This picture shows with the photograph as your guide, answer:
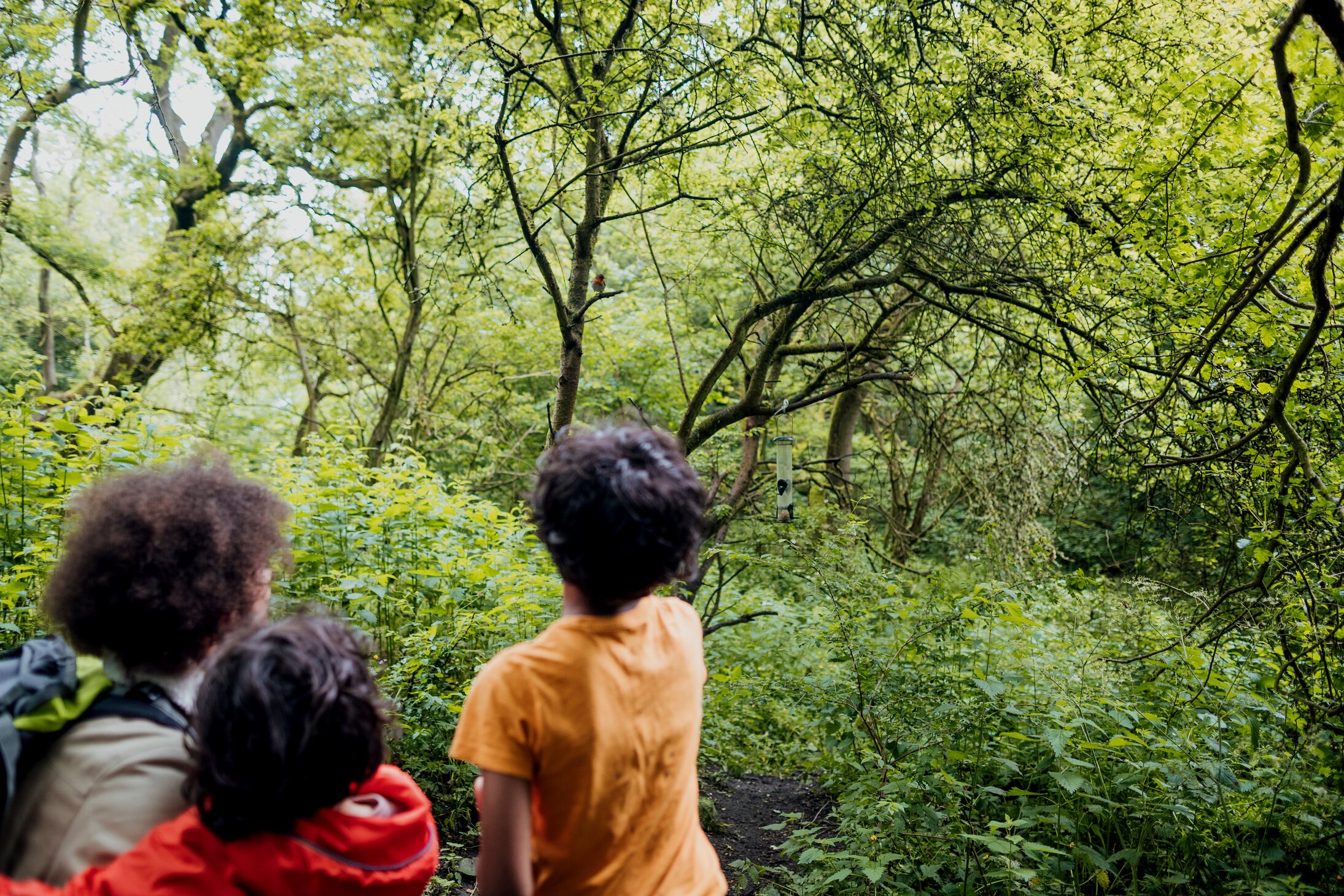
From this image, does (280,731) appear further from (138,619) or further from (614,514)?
(614,514)

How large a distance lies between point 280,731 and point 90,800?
0.79 feet

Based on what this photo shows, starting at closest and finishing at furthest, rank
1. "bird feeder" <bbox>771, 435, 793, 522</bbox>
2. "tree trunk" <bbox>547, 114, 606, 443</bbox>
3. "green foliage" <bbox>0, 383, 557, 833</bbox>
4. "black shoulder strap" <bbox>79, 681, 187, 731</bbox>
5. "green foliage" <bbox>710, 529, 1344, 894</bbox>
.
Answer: "black shoulder strap" <bbox>79, 681, 187, 731</bbox>
"green foliage" <bbox>710, 529, 1344, 894</bbox>
"green foliage" <bbox>0, 383, 557, 833</bbox>
"tree trunk" <bbox>547, 114, 606, 443</bbox>
"bird feeder" <bbox>771, 435, 793, 522</bbox>

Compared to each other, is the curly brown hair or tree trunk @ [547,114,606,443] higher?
tree trunk @ [547,114,606,443]

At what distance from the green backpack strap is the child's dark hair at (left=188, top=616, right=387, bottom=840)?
0.17 metres

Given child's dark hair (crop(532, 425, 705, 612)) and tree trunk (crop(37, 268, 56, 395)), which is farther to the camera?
tree trunk (crop(37, 268, 56, 395))

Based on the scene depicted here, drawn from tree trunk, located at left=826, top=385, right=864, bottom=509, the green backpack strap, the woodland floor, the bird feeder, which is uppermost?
tree trunk, located at left=826, top=385, right=864, bottom=509

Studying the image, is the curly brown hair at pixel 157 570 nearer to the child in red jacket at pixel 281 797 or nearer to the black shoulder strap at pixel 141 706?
the black shoulder strap at pixel 141 706

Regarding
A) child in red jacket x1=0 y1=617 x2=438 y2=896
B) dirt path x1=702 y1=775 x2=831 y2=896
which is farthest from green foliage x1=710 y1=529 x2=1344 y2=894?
child in red jacket x1=0 y1=617 x2=438 y2=896

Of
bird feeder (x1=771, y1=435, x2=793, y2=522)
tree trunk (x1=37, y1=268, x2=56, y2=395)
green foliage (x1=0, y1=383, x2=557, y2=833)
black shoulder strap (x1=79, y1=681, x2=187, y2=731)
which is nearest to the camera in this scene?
black shoulder strap (x1=79, y1=681, x2=187, y2=731)

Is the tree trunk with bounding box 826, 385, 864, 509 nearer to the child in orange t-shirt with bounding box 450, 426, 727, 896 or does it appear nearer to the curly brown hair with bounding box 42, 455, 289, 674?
the child in orange t-shirt with bounding box 450, 426, 727, 896

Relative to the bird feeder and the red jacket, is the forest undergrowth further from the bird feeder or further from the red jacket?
the red jacket

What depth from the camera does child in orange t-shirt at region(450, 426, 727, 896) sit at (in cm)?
112

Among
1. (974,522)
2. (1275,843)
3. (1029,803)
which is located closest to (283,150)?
(974,522)

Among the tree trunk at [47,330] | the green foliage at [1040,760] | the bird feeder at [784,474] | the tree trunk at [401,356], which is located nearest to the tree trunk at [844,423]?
the bird feeder at [784,474]
